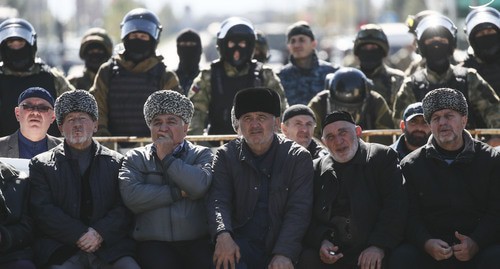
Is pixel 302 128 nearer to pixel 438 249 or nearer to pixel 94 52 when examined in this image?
pixel 438 249

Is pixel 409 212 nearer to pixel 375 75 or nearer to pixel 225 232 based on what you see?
pixel 225 232

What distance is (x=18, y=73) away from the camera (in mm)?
10977

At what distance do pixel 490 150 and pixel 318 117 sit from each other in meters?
2.94

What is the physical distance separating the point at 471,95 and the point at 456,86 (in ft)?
0.72

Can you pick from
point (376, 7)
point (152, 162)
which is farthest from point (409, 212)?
point (376, 7)

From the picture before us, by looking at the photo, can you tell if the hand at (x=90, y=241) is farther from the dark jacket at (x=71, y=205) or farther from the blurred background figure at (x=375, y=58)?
the blurred background figure at (x=375, y=58)

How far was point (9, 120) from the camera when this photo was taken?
10805 millimetres

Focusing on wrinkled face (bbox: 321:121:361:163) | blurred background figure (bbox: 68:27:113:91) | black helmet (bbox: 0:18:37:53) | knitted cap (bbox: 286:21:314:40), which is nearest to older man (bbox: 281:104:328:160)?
wrinkled face (bbox: 321:121:361:163)

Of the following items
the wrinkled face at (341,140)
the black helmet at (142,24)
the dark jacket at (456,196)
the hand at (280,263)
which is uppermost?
the black helmet at (142,24)

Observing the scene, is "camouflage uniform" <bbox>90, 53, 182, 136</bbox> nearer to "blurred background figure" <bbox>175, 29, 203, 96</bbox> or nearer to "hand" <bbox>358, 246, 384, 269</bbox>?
"blurred background figure" <bbox>175, 29, 203, 96</bbox>

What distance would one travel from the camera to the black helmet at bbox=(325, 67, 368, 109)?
34.4ft

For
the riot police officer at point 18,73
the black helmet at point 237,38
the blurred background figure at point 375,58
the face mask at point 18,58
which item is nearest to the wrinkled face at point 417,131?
the black helmet at point 237,38

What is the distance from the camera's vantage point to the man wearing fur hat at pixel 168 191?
7863mm

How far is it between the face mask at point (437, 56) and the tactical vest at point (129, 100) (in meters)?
2.89
